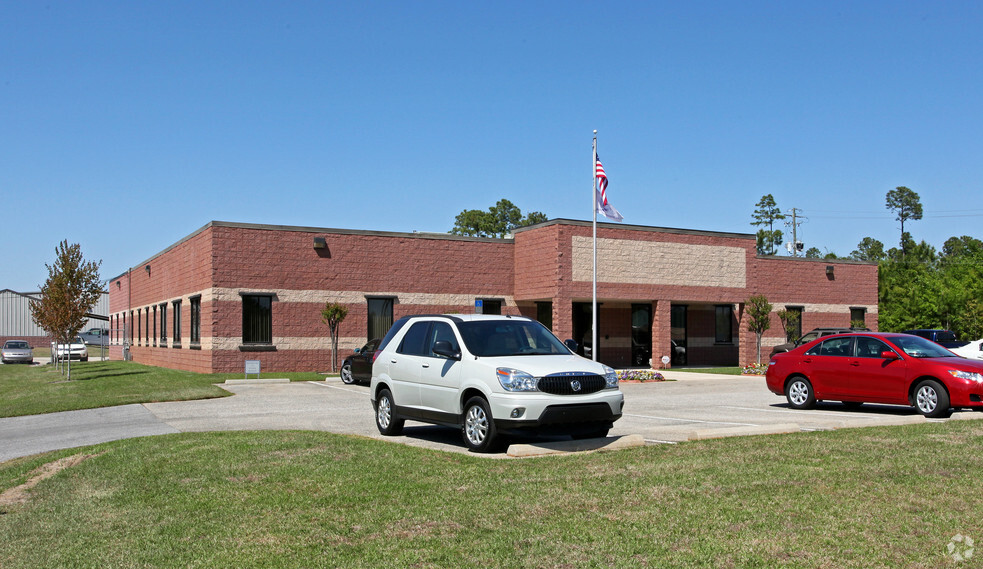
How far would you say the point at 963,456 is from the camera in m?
9.05

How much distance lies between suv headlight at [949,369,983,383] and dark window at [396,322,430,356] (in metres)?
9.24

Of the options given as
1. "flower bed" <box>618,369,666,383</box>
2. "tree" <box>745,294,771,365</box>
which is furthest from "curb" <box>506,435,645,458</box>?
"tree" <box>745,294,771,365</box>

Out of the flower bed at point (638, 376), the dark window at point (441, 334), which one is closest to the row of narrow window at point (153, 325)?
the flower bed at point (638, 376)

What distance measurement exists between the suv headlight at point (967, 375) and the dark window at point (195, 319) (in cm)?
2638

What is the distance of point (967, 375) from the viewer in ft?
49.4

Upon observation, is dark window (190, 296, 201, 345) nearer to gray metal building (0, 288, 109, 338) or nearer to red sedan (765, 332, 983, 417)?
red sedan (765, 332, 983, 417)

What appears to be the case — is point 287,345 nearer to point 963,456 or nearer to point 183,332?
point 183,332

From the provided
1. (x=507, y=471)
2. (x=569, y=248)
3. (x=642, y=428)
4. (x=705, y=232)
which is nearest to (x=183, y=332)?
(x=569, y=248)

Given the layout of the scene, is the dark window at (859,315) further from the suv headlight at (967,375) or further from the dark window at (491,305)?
the suv headlight at (967,375)

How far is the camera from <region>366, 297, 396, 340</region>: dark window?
3397cm

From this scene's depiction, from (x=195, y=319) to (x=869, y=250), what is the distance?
93.9 meters

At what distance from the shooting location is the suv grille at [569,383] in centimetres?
1101

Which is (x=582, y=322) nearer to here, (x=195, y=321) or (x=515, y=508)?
(x=195, y=321)

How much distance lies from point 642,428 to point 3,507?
9.02 metres
